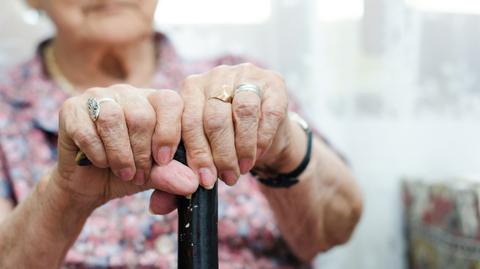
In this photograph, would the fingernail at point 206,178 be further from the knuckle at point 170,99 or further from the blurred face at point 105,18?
the blurred face at point 105,18

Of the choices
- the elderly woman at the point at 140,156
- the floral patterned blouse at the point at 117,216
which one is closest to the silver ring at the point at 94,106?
the elderly woman at the point at 140,156

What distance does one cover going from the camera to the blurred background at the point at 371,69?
1.44 metres

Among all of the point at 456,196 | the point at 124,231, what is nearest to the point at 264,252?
the point at 124,231

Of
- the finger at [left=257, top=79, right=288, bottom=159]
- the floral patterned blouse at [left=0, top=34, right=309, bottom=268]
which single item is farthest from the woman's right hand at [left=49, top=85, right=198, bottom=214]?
the floral patterned blouse at [left=0, top=34, right=309, bottom=268]

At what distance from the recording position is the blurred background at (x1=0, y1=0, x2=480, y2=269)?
4.74 feet

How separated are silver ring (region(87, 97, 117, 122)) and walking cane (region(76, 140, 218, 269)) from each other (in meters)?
Answer: 0.14

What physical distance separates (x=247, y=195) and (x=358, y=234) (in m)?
0.40

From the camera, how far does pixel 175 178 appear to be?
0.74 meters

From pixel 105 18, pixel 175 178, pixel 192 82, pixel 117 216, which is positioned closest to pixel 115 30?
pixel 105 18

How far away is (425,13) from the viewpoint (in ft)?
4.72

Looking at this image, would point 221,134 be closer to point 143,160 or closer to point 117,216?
point 143,160

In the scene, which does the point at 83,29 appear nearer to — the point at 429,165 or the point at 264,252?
the point at 264,252

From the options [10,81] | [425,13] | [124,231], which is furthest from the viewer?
[425,13]

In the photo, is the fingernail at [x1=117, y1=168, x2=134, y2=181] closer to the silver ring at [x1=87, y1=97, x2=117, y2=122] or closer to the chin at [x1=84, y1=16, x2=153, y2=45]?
the silver ring at [x1=87, y1=97, x2=117, y2=122]
